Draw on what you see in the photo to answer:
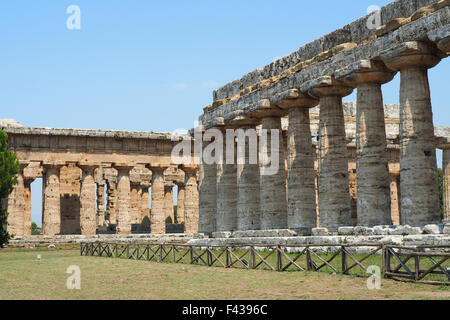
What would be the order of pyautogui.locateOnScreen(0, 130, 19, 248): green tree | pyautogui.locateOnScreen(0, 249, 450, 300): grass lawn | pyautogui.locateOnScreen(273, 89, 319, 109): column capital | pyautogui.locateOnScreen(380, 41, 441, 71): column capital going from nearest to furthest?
pyautogui.locateOnScreen(0, 249, 450, 300): grass lawn < pyautogui.locateOnScreen(380, 41, 441, 71): column capital < pyautogui.locateOnScreen(273, 89, 319, 109): column capital < pyautogui.locateOnScreen(0, 130, 19, 248): green tree

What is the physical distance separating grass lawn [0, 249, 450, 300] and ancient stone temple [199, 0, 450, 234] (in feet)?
22.0

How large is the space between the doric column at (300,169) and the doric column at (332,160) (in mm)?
1926

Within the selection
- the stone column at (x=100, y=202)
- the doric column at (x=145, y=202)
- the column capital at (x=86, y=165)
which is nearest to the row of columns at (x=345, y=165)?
the column capital at (x=86, y=165)

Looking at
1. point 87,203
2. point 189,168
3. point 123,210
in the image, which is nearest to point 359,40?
point 189,168

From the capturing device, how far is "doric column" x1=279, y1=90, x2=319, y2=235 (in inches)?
1229

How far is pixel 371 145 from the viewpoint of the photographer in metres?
26.8

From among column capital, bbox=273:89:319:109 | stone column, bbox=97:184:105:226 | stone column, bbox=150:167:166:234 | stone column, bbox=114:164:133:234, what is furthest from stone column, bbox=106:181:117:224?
column capital, bbox=273:89:319:109

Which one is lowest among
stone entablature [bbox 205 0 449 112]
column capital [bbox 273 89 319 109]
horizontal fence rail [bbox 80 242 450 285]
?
horizontal fence rail [bbox 80 242 450 285]

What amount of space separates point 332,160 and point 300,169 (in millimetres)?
2841

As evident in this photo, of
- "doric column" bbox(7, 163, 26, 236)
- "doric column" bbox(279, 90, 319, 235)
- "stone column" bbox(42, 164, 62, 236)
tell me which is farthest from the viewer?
"stone column" bbox(42, 164, 62, 236)

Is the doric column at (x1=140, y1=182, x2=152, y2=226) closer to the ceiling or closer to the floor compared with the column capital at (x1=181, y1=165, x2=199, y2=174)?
closer to the floor

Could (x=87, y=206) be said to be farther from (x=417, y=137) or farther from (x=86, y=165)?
(x=417, y=137)

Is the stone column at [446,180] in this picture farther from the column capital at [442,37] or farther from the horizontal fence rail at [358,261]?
the column capital at [442,37]

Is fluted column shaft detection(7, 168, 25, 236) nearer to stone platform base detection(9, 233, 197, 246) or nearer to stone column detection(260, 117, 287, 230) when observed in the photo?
stone platform base detection(9, 233, 197, 246)
